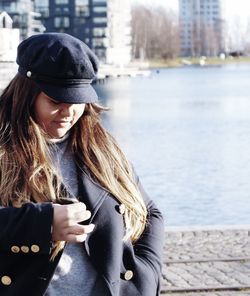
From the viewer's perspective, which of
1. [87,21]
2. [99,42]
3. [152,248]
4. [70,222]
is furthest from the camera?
[87,21]

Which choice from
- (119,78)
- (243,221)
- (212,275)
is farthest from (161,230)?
(119,78)

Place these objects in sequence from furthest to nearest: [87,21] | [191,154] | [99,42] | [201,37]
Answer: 1. [201,37]
2. [87,21]
3. [99,42]
4. [191,154]

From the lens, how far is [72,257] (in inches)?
92.4

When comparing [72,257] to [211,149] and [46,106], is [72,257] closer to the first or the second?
[46,106]

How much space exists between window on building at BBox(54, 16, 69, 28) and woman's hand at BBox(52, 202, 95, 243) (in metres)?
122

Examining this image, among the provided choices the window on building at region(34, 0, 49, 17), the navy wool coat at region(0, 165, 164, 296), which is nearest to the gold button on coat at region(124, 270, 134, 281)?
the navy wool coat at region(0, 165, 164, 296)

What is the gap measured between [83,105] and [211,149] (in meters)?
Answer: 28.3

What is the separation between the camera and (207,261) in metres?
8.95

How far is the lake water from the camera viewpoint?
675 inches

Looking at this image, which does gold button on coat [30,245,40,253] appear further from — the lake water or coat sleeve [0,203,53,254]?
the lake water

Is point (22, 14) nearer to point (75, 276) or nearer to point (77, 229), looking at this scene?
point (75, 276)

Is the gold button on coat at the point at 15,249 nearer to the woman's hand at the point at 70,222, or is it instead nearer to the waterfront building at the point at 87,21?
the woman's hand at the point at 70,222

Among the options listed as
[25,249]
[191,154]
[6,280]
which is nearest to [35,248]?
[25,249]

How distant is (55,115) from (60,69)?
123mm
